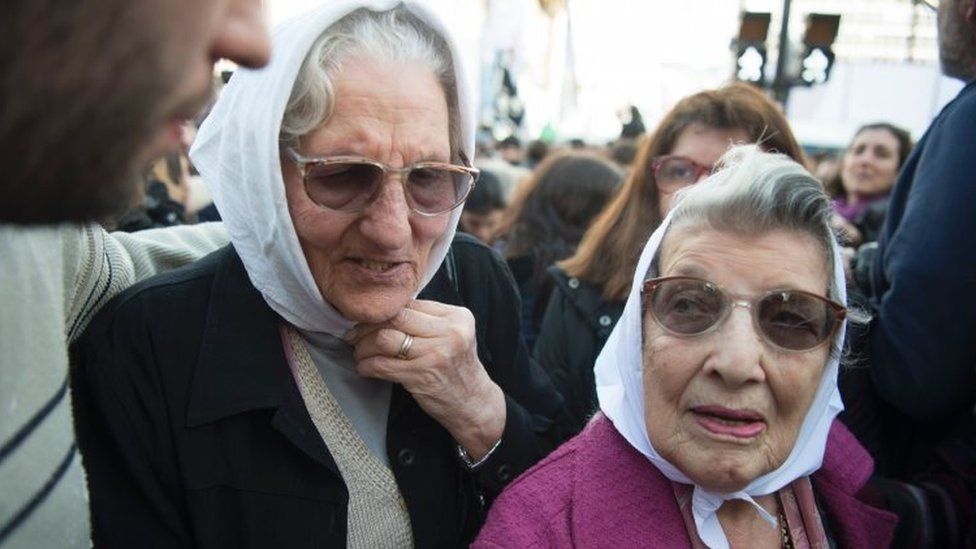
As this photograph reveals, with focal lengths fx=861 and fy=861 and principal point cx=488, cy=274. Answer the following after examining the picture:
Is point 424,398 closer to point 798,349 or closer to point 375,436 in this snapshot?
point 375,436

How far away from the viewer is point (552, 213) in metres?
4.26

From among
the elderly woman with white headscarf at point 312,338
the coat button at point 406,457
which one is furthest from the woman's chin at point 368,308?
the coat button at point 406,457

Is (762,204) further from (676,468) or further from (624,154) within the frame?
(624,154)

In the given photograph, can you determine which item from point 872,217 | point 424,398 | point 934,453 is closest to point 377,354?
point 424,398

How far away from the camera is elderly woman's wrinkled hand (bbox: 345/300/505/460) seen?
168 cm

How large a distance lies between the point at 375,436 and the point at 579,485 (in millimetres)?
429

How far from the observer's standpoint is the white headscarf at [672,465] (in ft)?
5.65

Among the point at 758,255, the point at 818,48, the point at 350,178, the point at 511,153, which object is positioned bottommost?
the point at 511,153

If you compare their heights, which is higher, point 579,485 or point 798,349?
point 798,349

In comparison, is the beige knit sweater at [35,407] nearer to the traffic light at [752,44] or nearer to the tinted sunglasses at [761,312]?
the tinted sunglasses at [761,312]

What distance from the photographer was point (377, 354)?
169cm

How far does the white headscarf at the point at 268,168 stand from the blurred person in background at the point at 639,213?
1.15 meters

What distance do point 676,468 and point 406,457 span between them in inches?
21.4

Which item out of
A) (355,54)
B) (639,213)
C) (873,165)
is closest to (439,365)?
(355,54)
